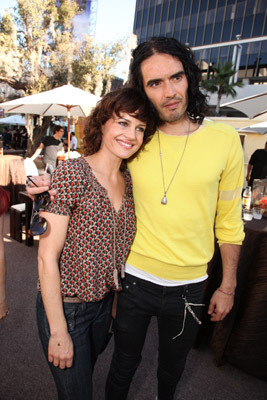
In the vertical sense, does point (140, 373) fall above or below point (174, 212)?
below

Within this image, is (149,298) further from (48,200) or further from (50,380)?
(50,380)

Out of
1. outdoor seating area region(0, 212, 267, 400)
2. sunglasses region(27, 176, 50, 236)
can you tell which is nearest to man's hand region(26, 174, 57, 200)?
sunglasses region(27, 176, 50, 236)

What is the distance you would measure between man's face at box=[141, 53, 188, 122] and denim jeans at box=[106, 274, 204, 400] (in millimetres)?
908

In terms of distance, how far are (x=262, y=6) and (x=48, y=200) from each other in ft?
117

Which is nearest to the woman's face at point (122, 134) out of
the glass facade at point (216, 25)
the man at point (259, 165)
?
the man at point (259, 165)

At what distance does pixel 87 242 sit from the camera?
3.93ft

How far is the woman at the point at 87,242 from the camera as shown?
115 centimetres

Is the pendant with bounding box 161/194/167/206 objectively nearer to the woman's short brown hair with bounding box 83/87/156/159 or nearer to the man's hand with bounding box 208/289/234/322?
the woman's short brown hair with bounding box 83/87/156/159

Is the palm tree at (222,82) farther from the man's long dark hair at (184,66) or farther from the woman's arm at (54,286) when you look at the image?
the woman's arm at (54,286)

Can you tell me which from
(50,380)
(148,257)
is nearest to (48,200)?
(148,257)

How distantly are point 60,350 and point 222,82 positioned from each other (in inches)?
1364

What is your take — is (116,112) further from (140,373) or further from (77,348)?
(140,373)

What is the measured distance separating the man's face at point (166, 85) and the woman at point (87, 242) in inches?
5.1

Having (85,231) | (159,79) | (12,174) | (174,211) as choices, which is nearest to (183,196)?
(174,211)
